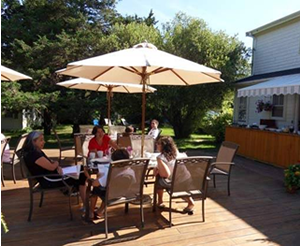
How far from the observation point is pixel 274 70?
42.2ft

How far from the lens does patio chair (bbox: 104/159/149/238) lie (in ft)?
12.0

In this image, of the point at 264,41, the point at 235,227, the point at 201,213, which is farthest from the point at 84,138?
the point at 264,41

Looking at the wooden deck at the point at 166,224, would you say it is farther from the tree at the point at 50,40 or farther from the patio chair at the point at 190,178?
the tree at the point at 50,40

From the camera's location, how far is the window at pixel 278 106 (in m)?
11.7

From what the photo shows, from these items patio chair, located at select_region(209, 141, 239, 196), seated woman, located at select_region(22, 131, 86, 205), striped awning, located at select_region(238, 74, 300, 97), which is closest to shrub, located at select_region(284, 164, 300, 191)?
patio chair, located at select_region(209, 141, 239, 196)

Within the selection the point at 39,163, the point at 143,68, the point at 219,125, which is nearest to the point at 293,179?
the point at 143,68

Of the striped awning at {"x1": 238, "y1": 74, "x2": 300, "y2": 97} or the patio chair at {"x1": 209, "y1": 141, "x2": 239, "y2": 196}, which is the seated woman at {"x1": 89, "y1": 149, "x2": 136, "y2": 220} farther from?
the striped awning at {"x1": 238, "y1": 74, "x2": 300, "y2": 97}

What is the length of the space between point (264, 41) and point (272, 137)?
273 inches

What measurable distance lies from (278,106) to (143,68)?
28.7 ft

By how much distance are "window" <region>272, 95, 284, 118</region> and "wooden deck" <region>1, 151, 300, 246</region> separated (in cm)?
686

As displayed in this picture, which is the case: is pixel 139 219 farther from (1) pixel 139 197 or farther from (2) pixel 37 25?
(2) pixel 37 25

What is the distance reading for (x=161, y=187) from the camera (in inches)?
174

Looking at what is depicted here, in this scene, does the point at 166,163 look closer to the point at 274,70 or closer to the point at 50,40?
the point at 274,70

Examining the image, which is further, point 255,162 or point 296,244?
point 255,162
